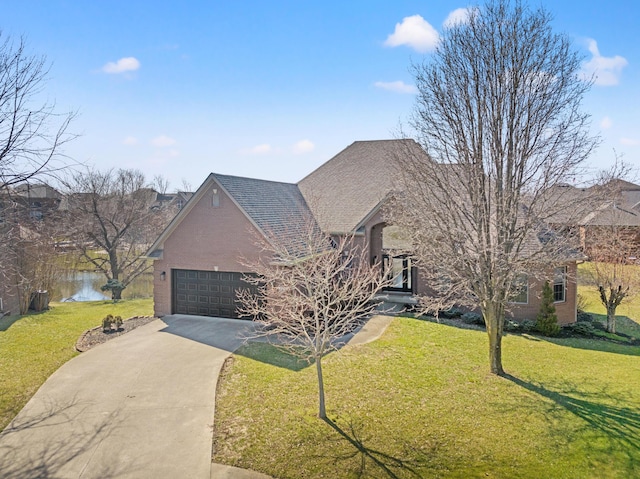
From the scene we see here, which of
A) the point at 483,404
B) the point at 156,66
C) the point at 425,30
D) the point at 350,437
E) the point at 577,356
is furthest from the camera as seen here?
the point at 156,66

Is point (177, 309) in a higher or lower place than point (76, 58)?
lower

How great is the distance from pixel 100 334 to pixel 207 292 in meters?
4.45

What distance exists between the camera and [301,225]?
65.7 feet

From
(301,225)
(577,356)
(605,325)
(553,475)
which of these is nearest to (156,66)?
(301,225)

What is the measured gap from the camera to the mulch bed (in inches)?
580

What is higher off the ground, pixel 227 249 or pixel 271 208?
pixel 271 208

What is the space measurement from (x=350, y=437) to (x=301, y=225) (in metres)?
12.3

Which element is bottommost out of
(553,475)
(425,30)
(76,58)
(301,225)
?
(553,475)

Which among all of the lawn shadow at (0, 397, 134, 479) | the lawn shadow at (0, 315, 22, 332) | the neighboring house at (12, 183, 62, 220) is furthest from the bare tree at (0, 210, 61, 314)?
the lawn shadow at (0, 397, 134, 479)

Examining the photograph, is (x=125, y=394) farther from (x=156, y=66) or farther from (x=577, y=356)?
(x=577, y=356)

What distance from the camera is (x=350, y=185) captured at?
83.6 feet

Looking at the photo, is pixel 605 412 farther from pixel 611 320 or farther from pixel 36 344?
pixel 36 344

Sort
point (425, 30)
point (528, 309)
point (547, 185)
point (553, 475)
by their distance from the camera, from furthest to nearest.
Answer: point (528, 309), point (425, 30), point (547, 185), point (553, 475)

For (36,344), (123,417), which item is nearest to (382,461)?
(123,417)
